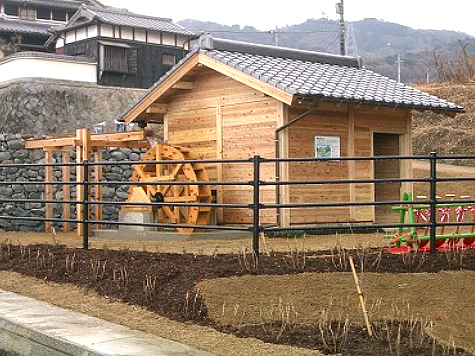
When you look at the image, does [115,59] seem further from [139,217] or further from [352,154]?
[352,154]

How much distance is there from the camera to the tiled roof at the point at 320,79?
1600cm

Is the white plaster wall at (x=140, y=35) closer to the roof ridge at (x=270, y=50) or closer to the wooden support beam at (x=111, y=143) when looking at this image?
the roof ridge at (x=270, y=50)

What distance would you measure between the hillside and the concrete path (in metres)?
23.3

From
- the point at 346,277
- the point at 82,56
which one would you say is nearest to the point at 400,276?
the point at 346,277

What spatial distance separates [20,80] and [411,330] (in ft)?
103

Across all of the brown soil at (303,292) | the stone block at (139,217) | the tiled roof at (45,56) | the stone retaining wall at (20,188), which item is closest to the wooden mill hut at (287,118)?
the stone block at (139,217)

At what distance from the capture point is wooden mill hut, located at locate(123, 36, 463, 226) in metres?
16.4

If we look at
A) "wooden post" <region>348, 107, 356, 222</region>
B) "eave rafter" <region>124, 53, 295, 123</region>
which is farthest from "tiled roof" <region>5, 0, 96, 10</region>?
"wooden post" <region>348, 107, 356, 222</region>

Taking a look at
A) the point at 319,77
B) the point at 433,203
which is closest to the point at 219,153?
the point at 319,77

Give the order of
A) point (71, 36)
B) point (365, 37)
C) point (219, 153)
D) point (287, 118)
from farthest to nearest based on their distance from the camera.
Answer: point (365, 37), point (71, 36), point (219, 153), point (287, 118)

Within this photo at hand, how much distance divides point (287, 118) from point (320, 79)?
1.66 meters

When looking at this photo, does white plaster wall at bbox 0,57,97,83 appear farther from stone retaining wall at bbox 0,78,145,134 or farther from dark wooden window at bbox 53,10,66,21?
dark wooden window at bbox 53,10,66,21

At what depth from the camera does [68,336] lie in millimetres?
6664

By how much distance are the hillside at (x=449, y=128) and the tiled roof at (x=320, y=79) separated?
33.8 ft
